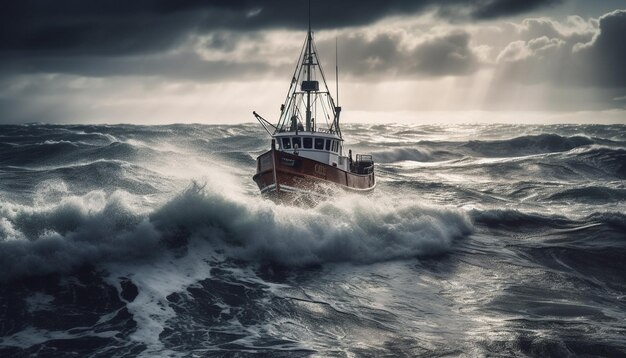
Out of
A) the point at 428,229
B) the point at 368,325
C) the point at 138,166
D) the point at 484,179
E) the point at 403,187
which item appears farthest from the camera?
the point at 484,179

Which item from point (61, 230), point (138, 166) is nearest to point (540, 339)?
point (61, 230)

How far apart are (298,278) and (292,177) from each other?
6.84 meters

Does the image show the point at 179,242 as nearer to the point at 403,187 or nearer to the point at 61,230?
the point at 61,230

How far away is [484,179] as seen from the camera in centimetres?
3797

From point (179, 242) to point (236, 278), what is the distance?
2.05 m

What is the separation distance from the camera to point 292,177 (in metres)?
19.0

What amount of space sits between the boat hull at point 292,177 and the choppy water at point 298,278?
2.02m

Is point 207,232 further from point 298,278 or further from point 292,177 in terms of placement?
point 292,177

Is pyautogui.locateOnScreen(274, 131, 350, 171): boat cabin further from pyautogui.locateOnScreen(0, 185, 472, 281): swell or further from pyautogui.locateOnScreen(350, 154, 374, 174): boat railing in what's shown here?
pyautogui.locateOnScreen(0, 185, 472, 281): swell

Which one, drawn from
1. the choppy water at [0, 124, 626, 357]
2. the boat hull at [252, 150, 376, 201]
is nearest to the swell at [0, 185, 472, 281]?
the choppy water at [0, 124, 626, 357]

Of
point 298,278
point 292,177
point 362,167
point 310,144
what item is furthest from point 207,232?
point 362,167

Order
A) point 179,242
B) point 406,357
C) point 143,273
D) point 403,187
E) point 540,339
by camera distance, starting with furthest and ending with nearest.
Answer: point 403,187, point 179,242, point 143,273, point 540,339, point 406,357

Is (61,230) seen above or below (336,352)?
above

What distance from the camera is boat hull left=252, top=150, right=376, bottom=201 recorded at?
61.6ft
